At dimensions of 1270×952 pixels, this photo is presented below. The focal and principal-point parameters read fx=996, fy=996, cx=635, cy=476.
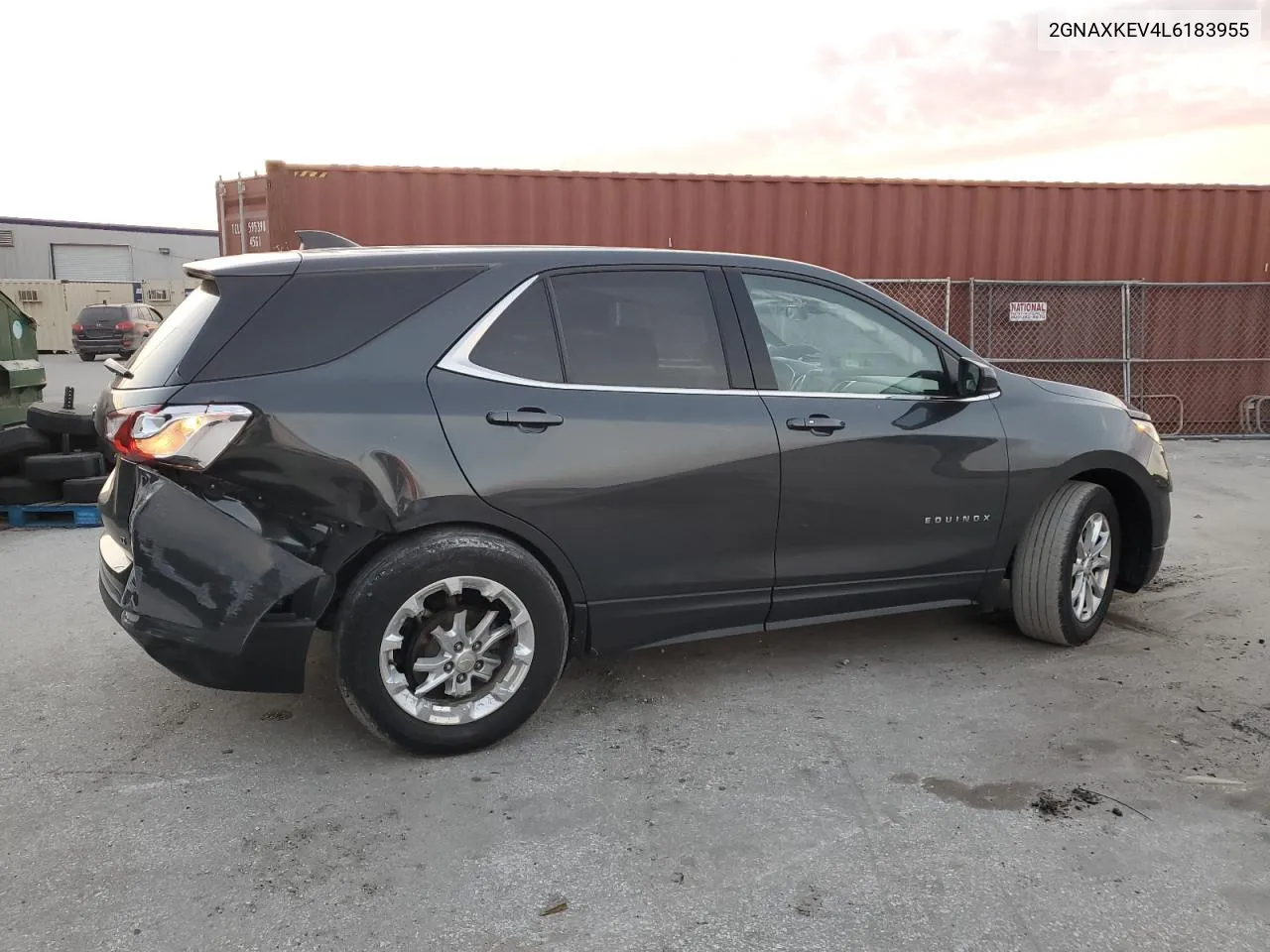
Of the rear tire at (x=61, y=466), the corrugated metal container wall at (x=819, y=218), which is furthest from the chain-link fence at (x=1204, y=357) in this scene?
the rear tire at (x=61, y=466)

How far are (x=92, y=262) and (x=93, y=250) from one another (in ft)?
1.98

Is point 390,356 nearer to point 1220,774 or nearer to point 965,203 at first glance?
point 1220,774

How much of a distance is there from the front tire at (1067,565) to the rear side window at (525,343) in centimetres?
228

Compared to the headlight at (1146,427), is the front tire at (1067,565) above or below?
below

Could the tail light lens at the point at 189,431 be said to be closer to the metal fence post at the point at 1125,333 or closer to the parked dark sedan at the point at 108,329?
the metal fence post at the point at 1125,333

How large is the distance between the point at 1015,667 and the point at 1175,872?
1.60m

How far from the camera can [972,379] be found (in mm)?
4066

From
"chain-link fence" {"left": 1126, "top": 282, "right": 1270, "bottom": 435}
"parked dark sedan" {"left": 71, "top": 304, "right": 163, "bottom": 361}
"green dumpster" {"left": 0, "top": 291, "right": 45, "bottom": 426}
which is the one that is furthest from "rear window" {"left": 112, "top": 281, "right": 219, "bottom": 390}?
"parked dark sedan" {"left": 71, "top": 304, "right": 163, "bottom": 361}

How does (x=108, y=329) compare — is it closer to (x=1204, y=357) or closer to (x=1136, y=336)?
(x=1136, y=336)

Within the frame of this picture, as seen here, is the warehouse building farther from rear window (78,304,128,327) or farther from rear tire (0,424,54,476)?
rear tire (0,424,54,476)

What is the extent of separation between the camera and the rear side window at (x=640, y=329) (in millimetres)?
3518

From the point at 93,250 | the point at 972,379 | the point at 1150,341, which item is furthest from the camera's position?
the point at 93,250

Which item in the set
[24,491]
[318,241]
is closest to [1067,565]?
[318,241]

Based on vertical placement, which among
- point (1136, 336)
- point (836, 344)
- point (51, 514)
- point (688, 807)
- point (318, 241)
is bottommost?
point (688, 807)
